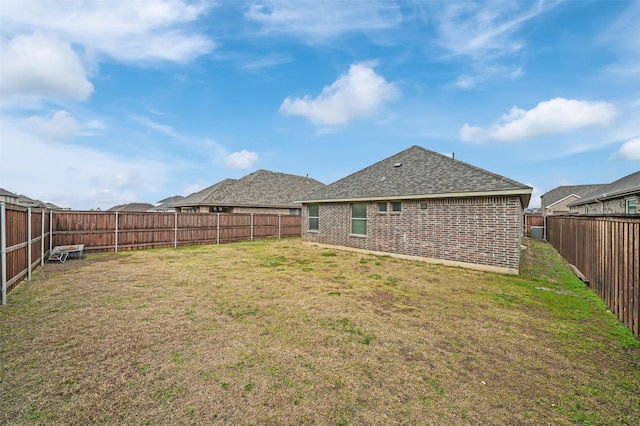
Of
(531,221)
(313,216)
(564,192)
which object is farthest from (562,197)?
(313,216)

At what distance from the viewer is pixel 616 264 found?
508 cm

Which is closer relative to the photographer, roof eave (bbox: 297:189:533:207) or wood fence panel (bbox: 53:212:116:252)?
roof eave (bbox: 297:189:533:207)

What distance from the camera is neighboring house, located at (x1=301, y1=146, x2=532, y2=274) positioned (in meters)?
9.03

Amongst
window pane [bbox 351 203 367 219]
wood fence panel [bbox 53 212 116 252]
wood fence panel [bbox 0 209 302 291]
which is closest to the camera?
wood fence panel [bbox 0 209 302 291]

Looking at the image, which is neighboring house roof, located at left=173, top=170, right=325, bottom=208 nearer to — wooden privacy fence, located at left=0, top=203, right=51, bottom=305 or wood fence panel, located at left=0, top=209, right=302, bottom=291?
wood fence panel, located at left=0, top=209, right=302, bottom=291

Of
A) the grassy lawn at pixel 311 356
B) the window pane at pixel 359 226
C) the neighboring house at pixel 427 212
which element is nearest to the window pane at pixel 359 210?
the neighboring house at pixel 427 212

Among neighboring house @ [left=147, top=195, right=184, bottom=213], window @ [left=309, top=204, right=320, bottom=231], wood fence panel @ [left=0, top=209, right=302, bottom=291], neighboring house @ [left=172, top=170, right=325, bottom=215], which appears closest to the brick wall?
window @ [left=309, top=204, right=320, bottom=231]

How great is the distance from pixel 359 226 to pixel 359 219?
0.36 metres

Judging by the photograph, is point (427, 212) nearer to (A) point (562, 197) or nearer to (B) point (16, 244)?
(B) point (16, 244)

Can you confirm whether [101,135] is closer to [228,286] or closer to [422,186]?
[228,286]

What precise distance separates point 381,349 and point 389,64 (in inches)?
649

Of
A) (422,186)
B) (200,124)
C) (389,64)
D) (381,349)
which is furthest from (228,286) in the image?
(200,124)

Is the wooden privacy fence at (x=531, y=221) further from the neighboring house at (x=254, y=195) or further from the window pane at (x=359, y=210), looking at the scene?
the neighboring house at (x=254, y=195)

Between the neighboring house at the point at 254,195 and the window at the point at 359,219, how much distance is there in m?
6.18
